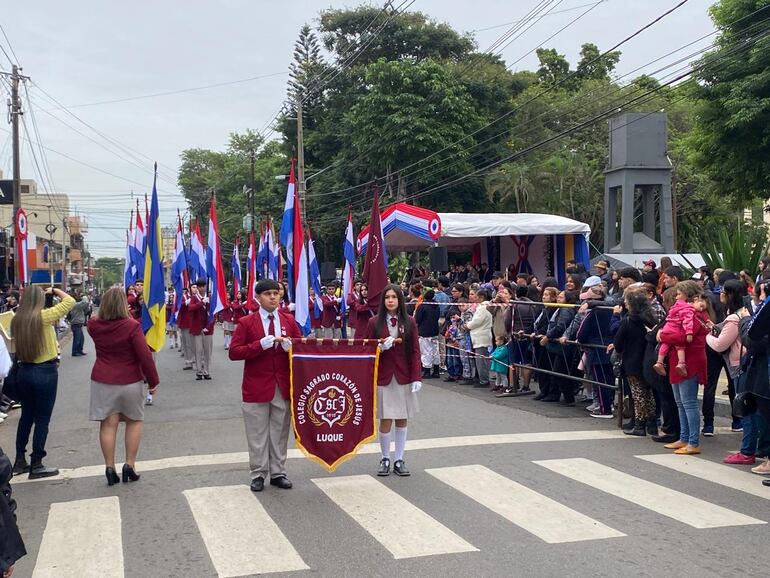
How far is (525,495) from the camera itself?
6.95m

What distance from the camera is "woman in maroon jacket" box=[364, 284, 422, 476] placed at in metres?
7.79

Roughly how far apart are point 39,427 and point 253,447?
7.79 ft

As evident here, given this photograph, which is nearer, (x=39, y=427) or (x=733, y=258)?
(x=39, y=427)

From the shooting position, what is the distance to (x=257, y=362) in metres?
7.38

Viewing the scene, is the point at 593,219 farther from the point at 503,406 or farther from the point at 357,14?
the point at 503,406

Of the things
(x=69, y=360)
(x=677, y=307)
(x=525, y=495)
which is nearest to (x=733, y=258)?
(x=677, y=307)

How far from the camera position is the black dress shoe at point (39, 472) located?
806cm

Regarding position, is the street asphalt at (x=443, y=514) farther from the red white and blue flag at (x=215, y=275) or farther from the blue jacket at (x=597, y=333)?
the red white and blue flag at (x=215, y=275)

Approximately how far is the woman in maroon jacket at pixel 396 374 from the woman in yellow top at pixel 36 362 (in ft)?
10.4

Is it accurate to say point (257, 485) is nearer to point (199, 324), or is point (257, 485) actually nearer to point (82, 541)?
point (82, 541)

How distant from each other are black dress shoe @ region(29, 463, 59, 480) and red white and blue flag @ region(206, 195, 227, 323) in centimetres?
771

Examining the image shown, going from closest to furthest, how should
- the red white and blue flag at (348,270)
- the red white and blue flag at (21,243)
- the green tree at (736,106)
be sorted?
the red white and blue flag at (348,270) < the green tree at (736,106) < the red white and blue flag at (21,243)

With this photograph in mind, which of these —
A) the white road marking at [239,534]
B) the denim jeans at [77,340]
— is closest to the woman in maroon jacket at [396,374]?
the white road marking at [239,534]

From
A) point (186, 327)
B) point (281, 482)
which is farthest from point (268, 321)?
point (186, 327)
